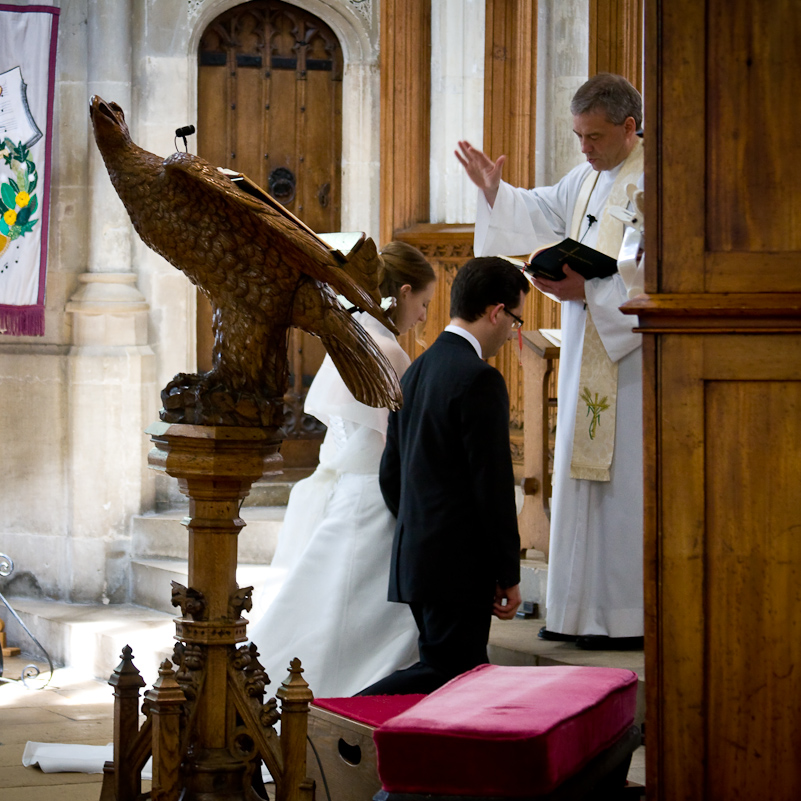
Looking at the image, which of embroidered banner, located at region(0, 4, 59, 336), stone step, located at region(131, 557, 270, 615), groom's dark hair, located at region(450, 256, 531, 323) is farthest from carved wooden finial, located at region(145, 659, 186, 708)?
embroidered banner, located at region(0, 4, 59, 336)

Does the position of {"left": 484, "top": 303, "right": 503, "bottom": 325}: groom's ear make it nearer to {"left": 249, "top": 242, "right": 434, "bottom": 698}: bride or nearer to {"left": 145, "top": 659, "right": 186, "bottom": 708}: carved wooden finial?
{"left": 249, "top": 242, "right": 434, "bottom": 698}: bride

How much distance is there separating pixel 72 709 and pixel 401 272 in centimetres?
260

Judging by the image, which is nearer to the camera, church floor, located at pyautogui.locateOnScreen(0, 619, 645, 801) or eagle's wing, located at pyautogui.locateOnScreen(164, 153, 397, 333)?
eagle's wing, located at pyautogui.locateOnScreen(164, 153, 397, 333)

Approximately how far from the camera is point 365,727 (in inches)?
111

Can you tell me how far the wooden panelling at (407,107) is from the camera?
22.3 ft

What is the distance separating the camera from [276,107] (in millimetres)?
7324

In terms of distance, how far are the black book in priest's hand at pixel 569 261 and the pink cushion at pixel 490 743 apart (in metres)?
1.63

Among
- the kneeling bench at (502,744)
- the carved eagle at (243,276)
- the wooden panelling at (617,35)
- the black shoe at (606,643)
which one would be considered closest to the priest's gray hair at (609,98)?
the carved eagle at (243,276)

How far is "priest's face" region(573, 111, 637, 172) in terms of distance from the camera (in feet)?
12.5

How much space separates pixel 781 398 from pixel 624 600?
1885 mm

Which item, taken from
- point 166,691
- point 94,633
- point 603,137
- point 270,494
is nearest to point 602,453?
point 603,137

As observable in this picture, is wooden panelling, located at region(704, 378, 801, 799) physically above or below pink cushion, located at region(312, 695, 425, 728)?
above

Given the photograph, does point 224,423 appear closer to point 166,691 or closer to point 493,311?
point 166,691

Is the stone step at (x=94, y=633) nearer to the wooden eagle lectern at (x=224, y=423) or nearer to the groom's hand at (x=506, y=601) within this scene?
the groom's hand at (x=506, y=601)
